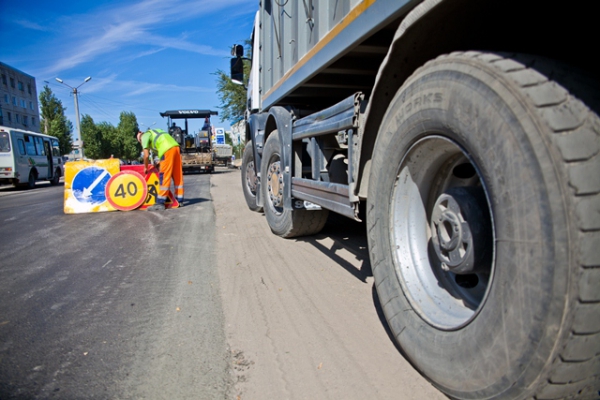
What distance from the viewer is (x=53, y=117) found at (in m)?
53.0

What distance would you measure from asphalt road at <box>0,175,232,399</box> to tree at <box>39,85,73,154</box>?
180 ft

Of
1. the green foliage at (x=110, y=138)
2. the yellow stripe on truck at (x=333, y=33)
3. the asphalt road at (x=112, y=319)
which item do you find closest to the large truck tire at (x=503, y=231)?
the yellow stripe on truck at (x=333, y=33)

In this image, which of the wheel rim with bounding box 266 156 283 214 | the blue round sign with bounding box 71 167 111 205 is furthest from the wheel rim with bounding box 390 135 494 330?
the blue round sign with bounding box 71 167 111 205

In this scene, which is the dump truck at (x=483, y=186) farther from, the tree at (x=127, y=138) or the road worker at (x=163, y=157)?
the tree at (x=127, y=138)

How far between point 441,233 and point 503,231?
484 mm

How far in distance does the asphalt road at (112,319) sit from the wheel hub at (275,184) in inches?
41.2

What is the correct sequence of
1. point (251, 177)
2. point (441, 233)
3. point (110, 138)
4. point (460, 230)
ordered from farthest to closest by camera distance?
point (110, 138) < point (251, 177) < point (441, 233) < point (460, 230)

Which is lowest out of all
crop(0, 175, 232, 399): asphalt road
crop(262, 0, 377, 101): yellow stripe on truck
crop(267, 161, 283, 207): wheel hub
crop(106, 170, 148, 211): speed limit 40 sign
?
crop(0, 175, 232, 399): asphalt road

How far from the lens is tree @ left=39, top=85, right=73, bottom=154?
52.2 meters

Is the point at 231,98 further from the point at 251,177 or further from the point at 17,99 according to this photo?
the point at 17,99

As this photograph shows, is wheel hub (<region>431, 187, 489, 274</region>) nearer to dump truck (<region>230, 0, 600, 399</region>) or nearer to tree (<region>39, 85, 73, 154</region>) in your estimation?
dump truck (<region>230, 0, 600, 399</region>)

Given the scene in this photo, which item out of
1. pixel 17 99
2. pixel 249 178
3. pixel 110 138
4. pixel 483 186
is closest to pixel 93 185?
pixel 249 178

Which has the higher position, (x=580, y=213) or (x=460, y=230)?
(x=580, y=213)

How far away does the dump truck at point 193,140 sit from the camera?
23359 millimetres
